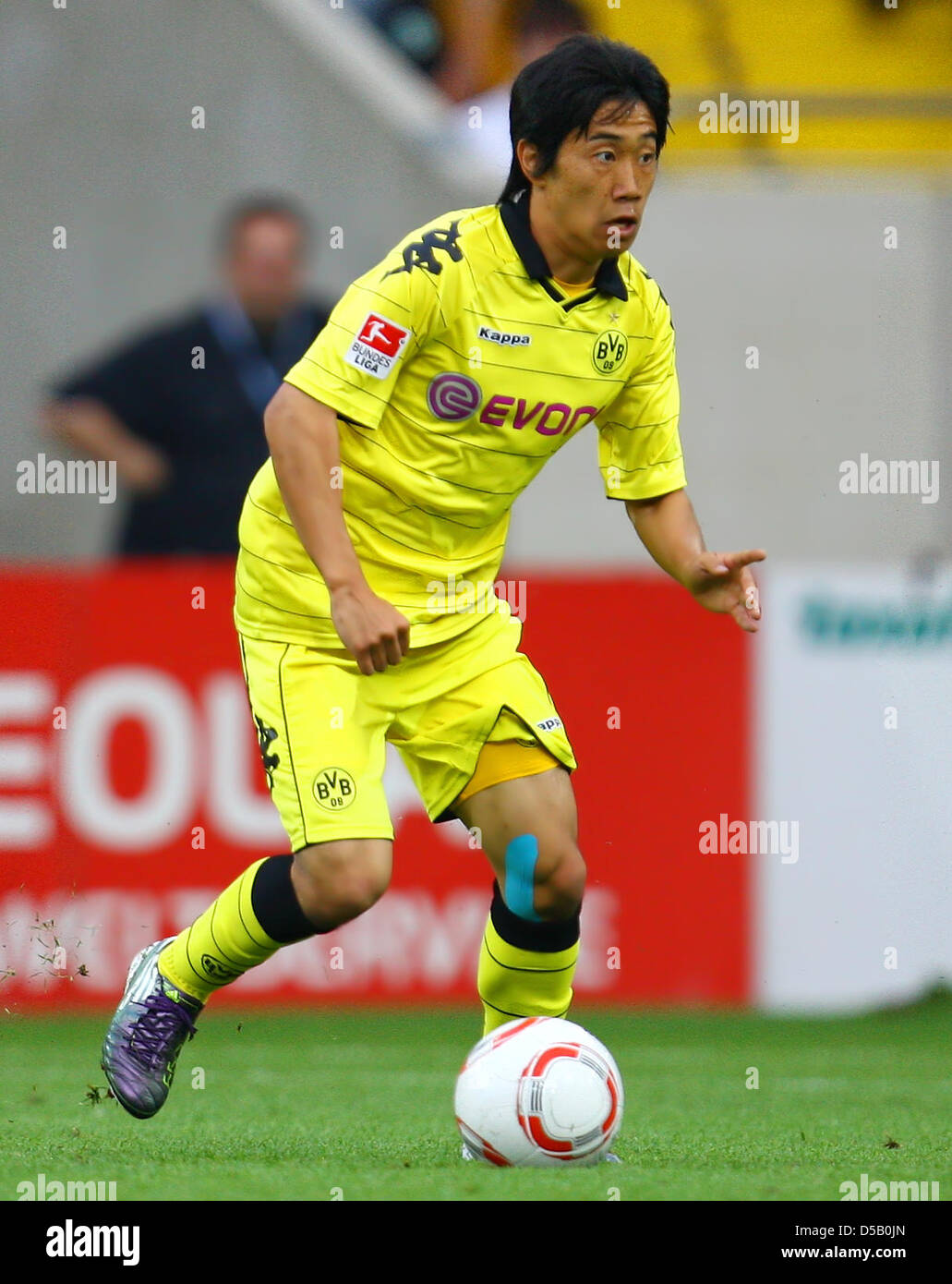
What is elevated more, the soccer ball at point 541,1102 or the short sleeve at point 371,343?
the short sleeve at point 371,343

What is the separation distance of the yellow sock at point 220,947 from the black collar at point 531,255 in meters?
1.34

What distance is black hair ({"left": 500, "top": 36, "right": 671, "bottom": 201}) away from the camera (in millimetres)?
4242

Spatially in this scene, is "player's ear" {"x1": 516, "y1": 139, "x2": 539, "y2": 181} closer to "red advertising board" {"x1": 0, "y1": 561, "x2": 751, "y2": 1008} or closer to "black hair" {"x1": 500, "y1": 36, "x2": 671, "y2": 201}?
"black hair" {"x1": 500, "y1": 36, "x2": 671, "y2": 201}

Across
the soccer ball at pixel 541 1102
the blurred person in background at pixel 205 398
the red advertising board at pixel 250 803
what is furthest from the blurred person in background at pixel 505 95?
the soccer ball at pixel 541 1102

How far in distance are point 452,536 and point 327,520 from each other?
1.62ft

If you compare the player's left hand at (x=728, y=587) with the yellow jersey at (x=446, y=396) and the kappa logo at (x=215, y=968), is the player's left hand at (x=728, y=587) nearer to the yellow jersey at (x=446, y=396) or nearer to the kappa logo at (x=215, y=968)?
the yellow jersey at (x=446, y=396)

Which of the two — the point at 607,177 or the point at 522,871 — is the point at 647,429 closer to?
the point at 607,177

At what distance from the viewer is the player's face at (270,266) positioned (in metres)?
7.86

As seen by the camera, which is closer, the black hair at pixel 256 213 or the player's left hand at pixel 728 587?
the player's left hand at pixel 728 587

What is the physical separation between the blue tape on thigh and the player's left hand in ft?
2.01

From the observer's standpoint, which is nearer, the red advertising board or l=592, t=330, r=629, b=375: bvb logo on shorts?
l=592, t=330, r=629, b=375: bvb logo on shorts

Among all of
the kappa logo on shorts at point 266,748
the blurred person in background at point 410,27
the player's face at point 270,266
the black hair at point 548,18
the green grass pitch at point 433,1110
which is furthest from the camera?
the blurred person in background at point 410,27

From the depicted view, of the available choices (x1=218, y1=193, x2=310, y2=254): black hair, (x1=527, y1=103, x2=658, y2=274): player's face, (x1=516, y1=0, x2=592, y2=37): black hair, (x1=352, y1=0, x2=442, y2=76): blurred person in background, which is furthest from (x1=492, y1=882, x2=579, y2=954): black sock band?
(x1=352, y1=0, x2=442, y2=76): blurred person in background

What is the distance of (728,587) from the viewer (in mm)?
4570
